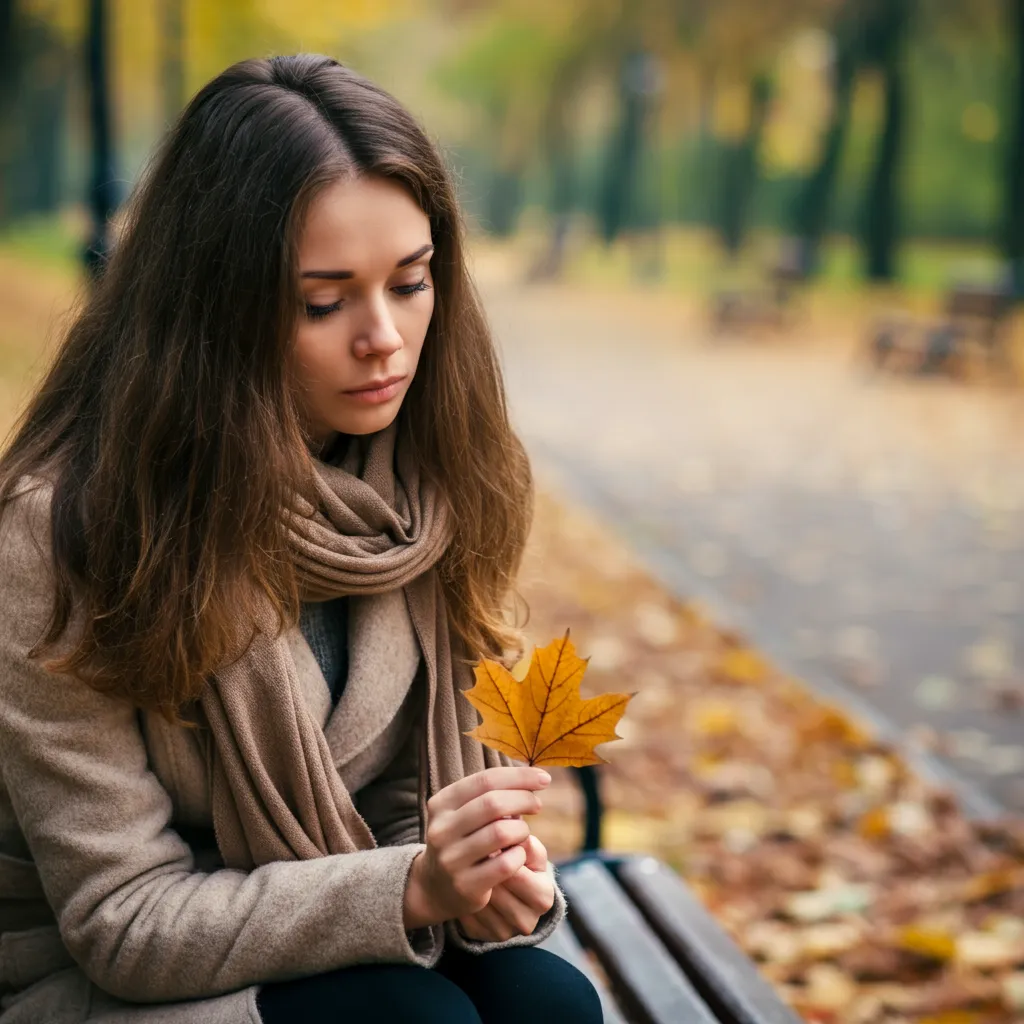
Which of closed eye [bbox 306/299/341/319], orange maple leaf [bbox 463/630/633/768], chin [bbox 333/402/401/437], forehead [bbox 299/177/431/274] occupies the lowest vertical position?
orange maple leaf [bbox 463/630/633/768]

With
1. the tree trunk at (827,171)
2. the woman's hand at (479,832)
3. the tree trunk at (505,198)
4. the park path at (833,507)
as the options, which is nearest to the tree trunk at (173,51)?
the park path at (833,507)

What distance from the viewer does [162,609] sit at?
1.54 meters

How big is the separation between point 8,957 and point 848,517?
6850mm

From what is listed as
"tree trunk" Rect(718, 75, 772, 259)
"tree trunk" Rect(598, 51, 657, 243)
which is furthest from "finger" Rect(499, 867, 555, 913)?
"tree trunk" Rect(598, 51, 657, 243)

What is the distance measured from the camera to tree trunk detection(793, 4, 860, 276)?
18859mm

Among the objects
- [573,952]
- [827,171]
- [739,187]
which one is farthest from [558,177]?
[573,952]

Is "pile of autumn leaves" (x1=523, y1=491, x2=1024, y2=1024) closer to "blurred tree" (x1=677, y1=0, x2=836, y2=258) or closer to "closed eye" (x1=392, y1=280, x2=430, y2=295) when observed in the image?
"closed eye" (x1=392, y1=280, x2=430, y2=295)

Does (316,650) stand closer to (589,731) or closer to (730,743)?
(589,731)

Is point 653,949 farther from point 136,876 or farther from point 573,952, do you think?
point 136,876

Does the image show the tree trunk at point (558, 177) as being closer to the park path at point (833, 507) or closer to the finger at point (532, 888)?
the park path at point (833, 507)

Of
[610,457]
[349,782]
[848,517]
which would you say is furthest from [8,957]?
[610,457]

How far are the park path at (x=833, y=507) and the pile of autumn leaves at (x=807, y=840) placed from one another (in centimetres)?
29

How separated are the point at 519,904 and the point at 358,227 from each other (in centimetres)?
80

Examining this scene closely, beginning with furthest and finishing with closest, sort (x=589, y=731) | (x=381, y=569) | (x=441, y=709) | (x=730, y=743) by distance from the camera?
(x=730, y=743) → (x=441, y=709) → (x=381, y=569) → (x=589, y=731)
